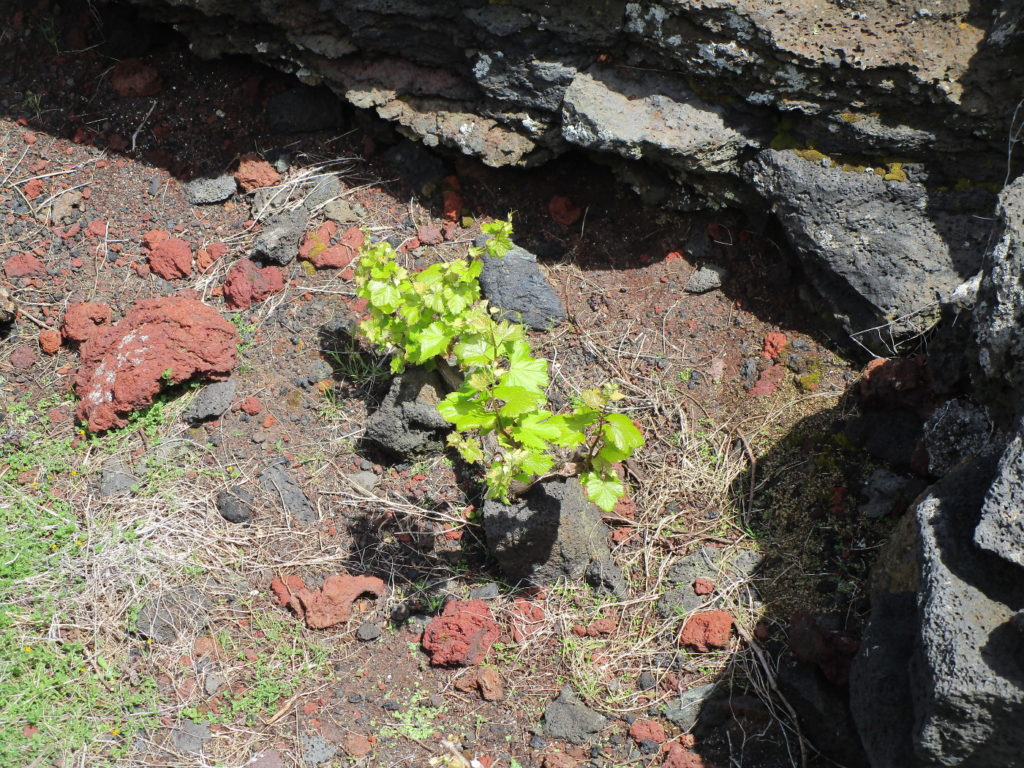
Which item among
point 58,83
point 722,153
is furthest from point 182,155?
point 722,153

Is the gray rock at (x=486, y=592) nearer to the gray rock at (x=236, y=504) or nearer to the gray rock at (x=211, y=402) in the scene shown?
the gray rock at (x=236, y=504)

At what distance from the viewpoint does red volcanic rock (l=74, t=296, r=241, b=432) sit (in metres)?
3.74

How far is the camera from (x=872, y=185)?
369 cm

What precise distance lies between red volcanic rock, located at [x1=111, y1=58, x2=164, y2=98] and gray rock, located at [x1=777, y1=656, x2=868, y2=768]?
400cm

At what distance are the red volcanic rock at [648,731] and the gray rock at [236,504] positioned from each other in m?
1.64

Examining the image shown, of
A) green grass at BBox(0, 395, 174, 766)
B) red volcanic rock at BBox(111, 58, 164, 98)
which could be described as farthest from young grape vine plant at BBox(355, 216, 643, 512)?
red volcanic rock at BBox(111, 58, 164, 98)

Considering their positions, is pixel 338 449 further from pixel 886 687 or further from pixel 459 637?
pixel 886 687

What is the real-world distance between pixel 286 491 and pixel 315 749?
3.39ft

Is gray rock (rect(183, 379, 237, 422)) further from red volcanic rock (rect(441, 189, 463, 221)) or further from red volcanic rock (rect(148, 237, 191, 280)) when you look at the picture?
red volcanic rock (rect(441, 189, 463, 221))

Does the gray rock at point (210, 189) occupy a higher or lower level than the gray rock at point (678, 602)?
lower

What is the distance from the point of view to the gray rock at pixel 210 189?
4449 millimetres

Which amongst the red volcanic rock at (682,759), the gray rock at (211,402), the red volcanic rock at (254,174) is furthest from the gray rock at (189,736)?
the red volcanic rock at (254,174)

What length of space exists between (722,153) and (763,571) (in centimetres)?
171

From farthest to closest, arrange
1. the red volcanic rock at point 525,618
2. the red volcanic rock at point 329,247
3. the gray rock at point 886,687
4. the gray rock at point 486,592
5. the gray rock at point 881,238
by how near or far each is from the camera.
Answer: the red volcanic rock at point 329,247
the gray rock at point 881,238
the gray rock at point 486,592
the red volcanic rock at point 525,618
the gray rock at point 886,687
